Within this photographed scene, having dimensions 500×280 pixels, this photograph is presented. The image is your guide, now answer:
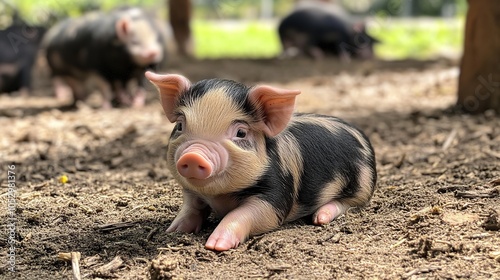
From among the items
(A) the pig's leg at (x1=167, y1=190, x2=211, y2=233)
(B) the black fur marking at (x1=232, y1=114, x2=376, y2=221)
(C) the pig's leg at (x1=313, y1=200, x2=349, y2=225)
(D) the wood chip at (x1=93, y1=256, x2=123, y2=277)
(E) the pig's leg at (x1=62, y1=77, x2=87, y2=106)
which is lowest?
(E) the pig's leg at (x1=62, y1=77, x2=87, y2=106)

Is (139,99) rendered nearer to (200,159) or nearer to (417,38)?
(200,159)

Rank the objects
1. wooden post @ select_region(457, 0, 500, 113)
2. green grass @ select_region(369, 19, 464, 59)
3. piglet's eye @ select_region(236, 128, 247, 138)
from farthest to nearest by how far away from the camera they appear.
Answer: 1. green grass @ select_region(369, 19, 464, 59)
2. wooden post @ select_region(457, 0, 500, 113)
3. piglet's eye @ select_region(236, 128, 247, 138)

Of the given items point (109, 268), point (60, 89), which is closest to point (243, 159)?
point (109, 268)

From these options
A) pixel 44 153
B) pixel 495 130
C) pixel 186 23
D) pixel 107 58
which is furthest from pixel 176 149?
pixel 186 23

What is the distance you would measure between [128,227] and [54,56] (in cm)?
589

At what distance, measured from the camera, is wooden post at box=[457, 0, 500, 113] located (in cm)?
629

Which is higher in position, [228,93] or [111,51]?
[228,93]

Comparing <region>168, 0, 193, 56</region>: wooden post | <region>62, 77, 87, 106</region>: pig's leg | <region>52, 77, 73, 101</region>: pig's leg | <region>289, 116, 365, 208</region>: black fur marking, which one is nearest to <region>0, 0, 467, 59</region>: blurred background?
<region>168, 0, 193, 56</region>: wooden post

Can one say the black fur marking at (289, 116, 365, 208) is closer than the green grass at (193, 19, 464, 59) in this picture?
Yes

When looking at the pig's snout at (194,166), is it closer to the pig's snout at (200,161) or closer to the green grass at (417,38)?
the pig's snout at (200,161)

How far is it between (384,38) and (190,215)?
15676 mm

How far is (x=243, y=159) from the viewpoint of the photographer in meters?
3.24

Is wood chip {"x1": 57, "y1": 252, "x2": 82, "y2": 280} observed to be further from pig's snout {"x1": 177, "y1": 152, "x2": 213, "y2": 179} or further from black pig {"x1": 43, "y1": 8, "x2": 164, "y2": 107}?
black pig {"x1": 43, "y1": 8, "x2": 164, "y2": 107}

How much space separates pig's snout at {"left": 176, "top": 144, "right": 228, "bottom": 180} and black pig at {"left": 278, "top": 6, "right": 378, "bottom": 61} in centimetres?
1079
